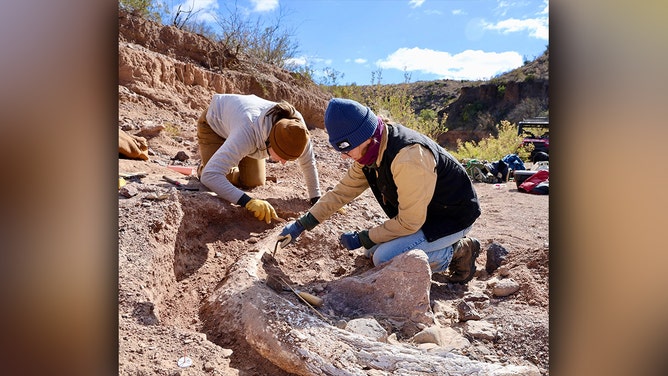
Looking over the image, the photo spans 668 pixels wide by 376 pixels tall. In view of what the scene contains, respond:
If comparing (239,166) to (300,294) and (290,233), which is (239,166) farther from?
(300,294)

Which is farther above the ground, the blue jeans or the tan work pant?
the tan work pant

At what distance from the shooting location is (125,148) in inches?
139

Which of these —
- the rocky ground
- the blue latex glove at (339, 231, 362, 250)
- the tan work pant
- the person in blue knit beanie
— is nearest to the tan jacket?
the person in blue knit beanie

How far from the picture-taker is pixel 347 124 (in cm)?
206

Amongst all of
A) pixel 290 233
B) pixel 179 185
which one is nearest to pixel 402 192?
pixel 290 233

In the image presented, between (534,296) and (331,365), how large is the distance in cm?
143

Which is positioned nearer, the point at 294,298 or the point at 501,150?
the point at 294,298

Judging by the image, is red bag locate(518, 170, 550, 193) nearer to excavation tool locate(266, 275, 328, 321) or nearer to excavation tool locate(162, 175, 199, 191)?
excavation tool locate(162, 175, 199, 191)

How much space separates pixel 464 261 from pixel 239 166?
1.80m


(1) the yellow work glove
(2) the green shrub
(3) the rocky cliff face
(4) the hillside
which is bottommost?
(4) the hillside

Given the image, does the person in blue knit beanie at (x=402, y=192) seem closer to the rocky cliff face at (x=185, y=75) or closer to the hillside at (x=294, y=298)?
the hillside at (x=294, y=298)

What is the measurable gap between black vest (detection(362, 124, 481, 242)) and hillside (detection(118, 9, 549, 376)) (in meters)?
0.37

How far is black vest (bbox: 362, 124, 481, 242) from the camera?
94.5 inches
